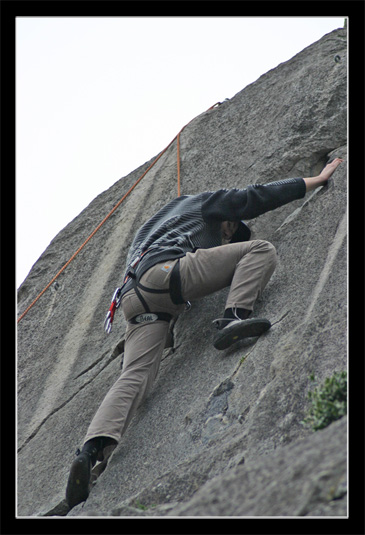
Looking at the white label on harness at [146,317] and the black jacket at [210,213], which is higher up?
the black jacket at [210,213]

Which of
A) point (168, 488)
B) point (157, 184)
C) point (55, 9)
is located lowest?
point (168, 488)

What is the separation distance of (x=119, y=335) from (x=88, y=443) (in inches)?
63.3

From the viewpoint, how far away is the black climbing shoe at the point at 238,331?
517 centimetres

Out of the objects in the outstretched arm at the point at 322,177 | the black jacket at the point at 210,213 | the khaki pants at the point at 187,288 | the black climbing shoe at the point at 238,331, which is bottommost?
the black climbing shoe at the point at 238,331

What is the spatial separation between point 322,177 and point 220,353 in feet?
5.86

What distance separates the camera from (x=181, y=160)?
827 cm

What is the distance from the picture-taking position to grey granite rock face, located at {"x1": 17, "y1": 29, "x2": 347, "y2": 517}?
3793 mm

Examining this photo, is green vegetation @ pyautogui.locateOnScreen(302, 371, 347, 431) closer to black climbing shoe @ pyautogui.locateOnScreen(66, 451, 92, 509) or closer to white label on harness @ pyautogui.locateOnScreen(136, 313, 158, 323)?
black climbing shoe @ pyautogui.locateOnScreen(66, 451, 92, 509)

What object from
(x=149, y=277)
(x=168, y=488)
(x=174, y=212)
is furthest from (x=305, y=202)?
(x=168, y=488)

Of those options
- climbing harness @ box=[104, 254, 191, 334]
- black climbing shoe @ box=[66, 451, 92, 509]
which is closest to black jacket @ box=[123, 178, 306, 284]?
climbing harness @ box=[104, 254, 191, 334]

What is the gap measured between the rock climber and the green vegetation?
1.17 metres

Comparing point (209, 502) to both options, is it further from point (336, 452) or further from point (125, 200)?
point (125, 200)

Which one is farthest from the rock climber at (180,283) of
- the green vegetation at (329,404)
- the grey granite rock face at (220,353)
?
the green vegetation at (329,404)

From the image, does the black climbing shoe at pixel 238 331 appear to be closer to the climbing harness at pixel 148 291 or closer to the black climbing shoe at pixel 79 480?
the climbing harness at pixel 148 291
